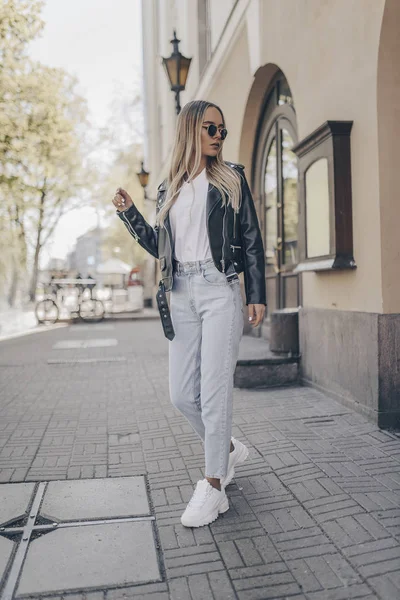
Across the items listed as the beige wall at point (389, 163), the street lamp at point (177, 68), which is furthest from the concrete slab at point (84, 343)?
the beige wall at point (389, 163)

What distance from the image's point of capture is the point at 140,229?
131 inches

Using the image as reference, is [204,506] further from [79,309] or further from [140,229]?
[79,309]

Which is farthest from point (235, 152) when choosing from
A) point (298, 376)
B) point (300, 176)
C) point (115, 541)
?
point (115, 541)

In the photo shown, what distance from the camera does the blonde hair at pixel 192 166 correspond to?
3076mm

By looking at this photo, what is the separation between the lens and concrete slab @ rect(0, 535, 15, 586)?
2.54 meters

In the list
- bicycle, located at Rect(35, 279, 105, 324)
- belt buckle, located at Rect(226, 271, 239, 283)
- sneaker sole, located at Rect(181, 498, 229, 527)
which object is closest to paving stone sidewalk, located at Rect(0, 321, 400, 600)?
sneaker sole, located at Rect(181, 498, 229, 527)

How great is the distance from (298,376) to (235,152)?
4.93m

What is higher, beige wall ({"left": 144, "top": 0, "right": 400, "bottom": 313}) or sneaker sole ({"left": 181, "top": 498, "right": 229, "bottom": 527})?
beige wall ({"left": 144, "top": 0, "right": 400, "bottom": 313})

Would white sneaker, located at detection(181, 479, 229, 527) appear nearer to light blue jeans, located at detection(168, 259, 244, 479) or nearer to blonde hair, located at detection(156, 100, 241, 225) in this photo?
light blue jeans, located at detection(168, 259, 244, 479)

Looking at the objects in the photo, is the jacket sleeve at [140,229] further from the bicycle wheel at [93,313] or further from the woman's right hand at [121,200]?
the bicycle wheel at [93,313]

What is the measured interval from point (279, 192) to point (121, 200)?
5.69 m

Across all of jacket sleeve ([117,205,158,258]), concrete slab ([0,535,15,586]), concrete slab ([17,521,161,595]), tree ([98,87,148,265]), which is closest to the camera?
concrete slab ([17,521,161,595])

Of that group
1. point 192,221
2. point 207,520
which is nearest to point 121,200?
point 192,221

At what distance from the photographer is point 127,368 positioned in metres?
7.97
